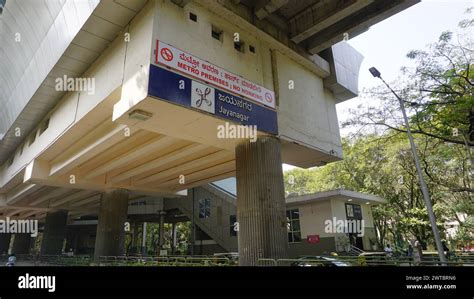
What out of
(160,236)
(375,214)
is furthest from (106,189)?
(375,214)

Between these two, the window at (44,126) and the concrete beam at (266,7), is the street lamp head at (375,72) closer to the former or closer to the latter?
the concrete beam at (266,7)

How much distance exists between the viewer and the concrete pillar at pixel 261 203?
31.2 ft

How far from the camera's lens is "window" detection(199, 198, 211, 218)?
25.8 meters

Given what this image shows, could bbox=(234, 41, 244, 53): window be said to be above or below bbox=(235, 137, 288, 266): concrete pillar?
above

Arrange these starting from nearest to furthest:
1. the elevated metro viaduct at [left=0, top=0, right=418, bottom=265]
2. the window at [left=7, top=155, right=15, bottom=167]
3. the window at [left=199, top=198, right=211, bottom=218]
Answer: the elevated metro viaduct at [left=0, top=0, right=418, bottom=265] < the window at [left=7, top=155, right=15, bottom=167] < the window at [left=199, top=198, right=211, bottom=218]

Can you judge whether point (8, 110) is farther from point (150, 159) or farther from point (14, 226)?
point (14, 226)

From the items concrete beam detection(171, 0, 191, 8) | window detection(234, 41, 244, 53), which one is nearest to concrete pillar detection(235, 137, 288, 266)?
window detection(234, 41, 244, 53)

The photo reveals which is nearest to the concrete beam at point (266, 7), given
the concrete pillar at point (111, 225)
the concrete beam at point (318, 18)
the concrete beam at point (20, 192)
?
the concrete beam at point (318, 18)

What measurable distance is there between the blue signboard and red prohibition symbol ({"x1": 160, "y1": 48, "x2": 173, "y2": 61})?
0.39 metres

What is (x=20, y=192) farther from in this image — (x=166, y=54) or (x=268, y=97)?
(x=268, y=97)

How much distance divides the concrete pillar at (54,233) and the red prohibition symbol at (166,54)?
2635 cm

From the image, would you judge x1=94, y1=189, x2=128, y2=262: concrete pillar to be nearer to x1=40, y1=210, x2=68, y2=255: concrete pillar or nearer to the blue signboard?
the blue signboard

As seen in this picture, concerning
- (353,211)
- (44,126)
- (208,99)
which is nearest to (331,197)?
(353,211)

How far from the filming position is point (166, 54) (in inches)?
333
